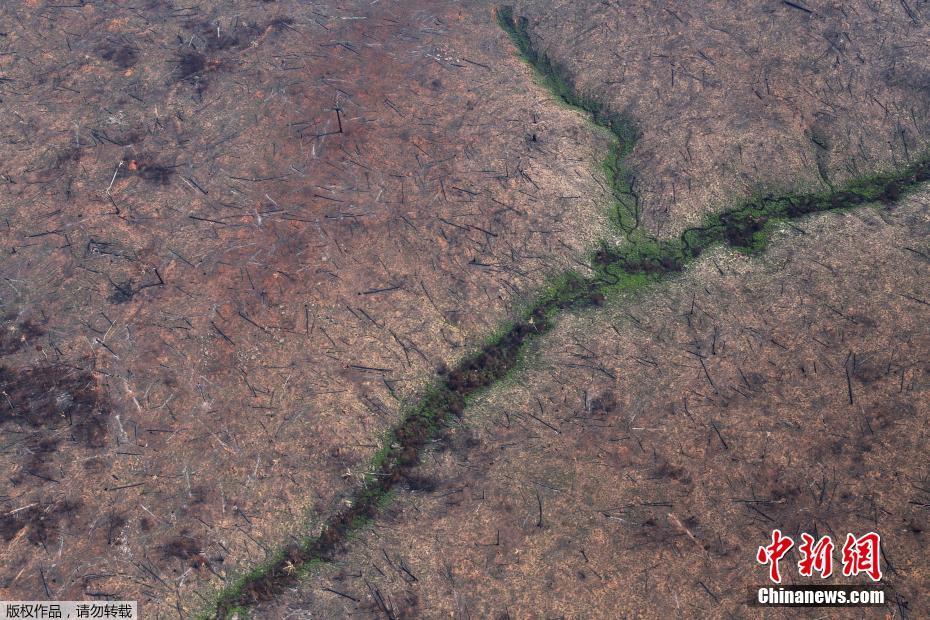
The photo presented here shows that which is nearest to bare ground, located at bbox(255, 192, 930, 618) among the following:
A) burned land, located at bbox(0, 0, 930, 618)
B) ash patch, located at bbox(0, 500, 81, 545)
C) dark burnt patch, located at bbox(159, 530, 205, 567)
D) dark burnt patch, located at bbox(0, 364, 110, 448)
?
burned land, located at bbox(0, 0, 930, 618)

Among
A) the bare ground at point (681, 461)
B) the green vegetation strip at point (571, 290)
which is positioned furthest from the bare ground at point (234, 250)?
the bare ground at point (681, 461)

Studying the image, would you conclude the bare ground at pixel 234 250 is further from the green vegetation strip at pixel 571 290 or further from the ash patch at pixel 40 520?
the green vegetation strip at pixel 571 290

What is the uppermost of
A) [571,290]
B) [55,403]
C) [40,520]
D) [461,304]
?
[571,290]

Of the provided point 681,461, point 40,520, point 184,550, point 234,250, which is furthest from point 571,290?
point 40,520

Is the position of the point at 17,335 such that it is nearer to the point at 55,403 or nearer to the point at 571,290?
the point at 55,403

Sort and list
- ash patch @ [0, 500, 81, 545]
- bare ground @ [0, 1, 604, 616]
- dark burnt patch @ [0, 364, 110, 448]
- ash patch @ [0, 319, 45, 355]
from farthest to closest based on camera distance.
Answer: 1. ash patch @ [0, 319, 45, 355]
2. dark burnt patch @ [0, 364, 110, 448]
3. bare ground @ [0, 1, 604, 616]
4. ash patch @ [0, 500, 81, 545]

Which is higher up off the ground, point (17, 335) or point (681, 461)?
point (681, 461)

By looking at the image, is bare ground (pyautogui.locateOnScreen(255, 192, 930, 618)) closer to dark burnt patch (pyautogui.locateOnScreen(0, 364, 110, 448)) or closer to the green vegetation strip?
the green vegetation strip

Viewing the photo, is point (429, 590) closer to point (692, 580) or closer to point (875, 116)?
point (692, 580)
